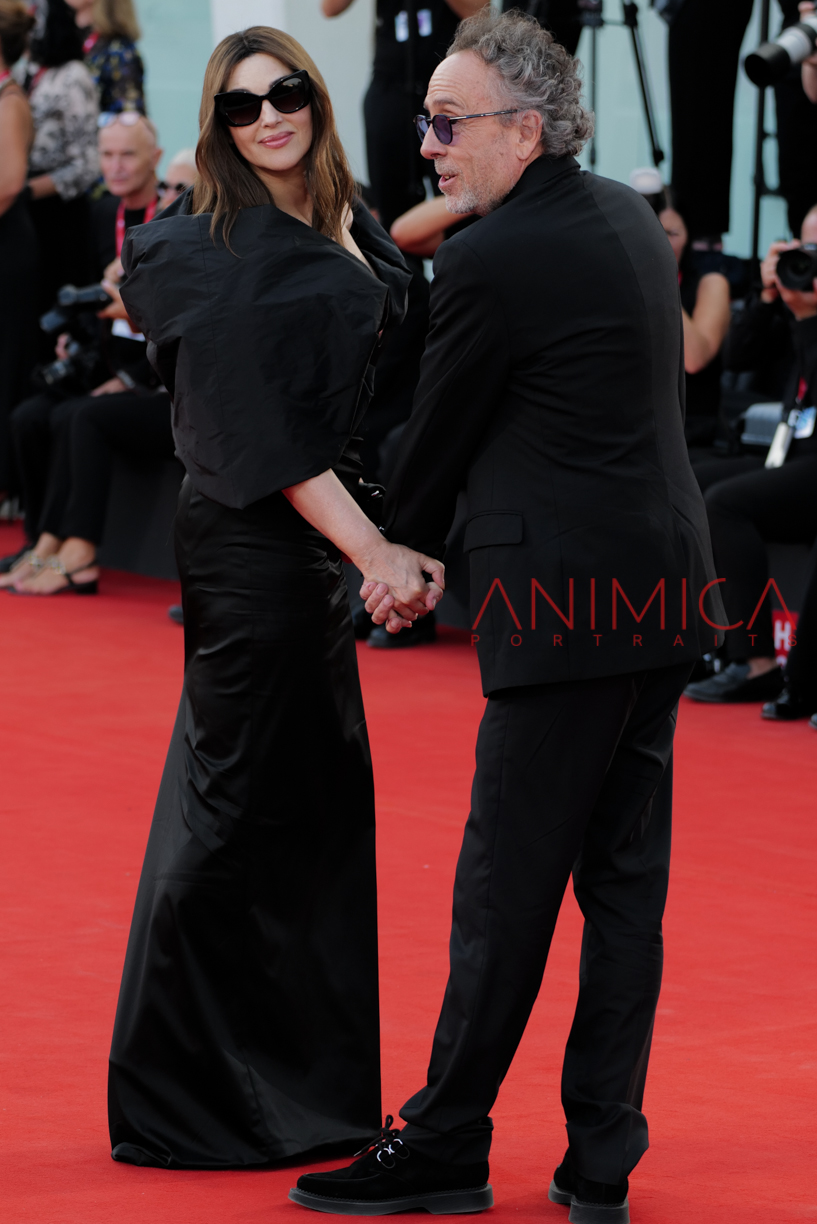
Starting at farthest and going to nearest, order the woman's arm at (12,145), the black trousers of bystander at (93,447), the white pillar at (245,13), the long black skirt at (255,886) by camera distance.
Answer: the white pillar at (245,13) → the woman's arm at (12,145) → the black trousers of bystander at (93,447) → the long black skirt at (255,886)

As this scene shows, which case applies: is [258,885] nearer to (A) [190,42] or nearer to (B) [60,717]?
(B) [60,717]

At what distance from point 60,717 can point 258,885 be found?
297 centimetres

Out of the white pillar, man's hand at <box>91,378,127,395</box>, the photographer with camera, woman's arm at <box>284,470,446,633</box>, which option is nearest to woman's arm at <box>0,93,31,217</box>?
the photographer with camera

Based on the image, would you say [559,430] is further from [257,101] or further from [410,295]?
[410,295]

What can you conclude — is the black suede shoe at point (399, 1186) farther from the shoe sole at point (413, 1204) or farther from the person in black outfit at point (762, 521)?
the person in black outfit at point (762, 521)

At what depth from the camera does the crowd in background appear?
5.73 m

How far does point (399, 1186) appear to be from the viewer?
2.31 meters

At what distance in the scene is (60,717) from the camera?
5453 mm

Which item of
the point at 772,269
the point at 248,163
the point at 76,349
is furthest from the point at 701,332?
the point at 248,163

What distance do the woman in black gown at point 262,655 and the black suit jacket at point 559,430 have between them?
240 mm

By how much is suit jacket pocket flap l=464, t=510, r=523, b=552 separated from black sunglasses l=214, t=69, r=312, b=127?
0.68m

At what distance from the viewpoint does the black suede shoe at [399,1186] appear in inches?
91.2

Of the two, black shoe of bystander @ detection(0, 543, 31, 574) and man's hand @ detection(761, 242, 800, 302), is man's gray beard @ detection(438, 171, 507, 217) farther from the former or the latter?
black shoe of bystander @ detection(0, 543, 31, 574)

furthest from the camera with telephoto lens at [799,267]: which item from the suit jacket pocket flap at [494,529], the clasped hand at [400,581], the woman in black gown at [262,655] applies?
the suit jacket pocket flap at [494,529]
